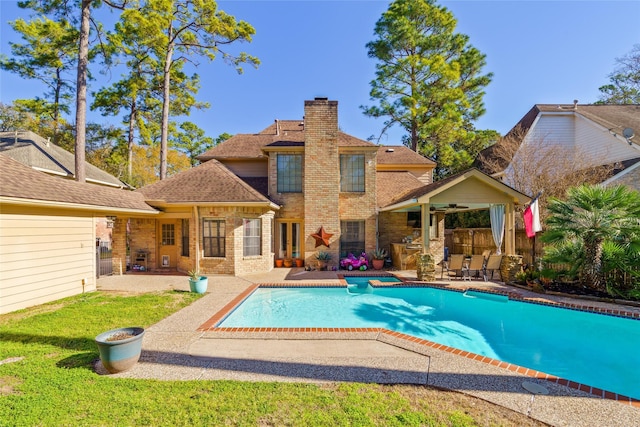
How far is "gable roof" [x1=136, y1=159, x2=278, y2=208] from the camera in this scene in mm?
11953

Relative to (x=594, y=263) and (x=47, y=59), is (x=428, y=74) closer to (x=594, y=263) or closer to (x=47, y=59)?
(x=594, y=263)

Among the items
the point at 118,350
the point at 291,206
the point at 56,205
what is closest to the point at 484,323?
the point at 118,350

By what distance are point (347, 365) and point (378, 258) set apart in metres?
9.74

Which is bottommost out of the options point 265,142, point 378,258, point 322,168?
point 378,258

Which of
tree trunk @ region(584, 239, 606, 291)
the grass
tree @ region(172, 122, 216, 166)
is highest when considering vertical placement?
tree @ region(172, 122, 216, 166)

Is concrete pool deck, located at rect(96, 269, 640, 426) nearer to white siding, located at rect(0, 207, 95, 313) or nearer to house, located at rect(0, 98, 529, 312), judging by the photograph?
white siding, located at rect(0, 207, 95, 313)

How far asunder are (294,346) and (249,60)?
18846 millimetres

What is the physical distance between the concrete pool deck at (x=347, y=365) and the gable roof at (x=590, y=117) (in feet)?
55.6

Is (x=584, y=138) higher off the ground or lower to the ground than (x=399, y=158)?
higher

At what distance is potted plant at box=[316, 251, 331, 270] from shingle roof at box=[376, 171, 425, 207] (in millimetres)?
4162

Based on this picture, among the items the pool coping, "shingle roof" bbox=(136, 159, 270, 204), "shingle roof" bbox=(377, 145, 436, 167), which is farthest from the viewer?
"shingle roof" bbox=(377, 145, 436, 167)

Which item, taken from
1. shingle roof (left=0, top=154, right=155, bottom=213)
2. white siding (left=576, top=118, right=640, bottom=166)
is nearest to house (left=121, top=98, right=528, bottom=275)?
shingle roof (left=0, top=154, right=155, bottom=213)

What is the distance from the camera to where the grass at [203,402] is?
321cm

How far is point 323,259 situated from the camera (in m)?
13.8
